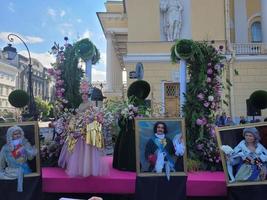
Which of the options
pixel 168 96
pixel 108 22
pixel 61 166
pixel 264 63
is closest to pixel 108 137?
pixel 61 166

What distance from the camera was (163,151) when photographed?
14.3 ft

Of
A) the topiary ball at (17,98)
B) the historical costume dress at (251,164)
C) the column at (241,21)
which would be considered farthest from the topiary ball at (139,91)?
the column at (241,21)

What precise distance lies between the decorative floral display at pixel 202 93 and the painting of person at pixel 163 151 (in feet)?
3.07

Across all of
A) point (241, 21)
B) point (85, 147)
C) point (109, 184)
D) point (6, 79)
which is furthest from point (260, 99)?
point (6, 79)

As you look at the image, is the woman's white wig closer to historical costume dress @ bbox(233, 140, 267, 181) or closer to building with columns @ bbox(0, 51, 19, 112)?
historical costume dress @ bbox(233, 140, 267, 181)

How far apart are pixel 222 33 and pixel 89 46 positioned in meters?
12.0

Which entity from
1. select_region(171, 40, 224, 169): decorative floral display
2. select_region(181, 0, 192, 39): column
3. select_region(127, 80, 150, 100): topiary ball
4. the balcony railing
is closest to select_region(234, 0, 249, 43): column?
the balcony railing

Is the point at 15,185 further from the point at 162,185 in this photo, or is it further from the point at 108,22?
the point at 108,22

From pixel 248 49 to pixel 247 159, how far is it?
45.9 ft

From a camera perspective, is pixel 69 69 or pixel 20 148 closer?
pixel 20 148

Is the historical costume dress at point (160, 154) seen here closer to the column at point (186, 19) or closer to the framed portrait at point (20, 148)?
the framed portrait at point (20, 148)

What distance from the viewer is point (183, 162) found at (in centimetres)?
442

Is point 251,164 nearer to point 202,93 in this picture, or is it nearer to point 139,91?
point 202,93

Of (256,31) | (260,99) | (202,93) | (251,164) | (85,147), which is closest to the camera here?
(251,164)
